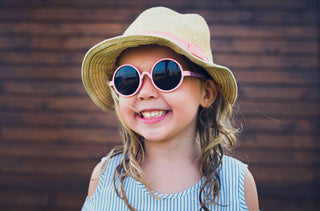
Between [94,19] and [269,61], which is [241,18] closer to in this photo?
[269,61]

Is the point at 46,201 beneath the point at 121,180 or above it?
beneath

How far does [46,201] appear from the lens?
3699mm

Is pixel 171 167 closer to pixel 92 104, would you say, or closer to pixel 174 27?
pixel 174 27

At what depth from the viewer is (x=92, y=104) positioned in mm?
3689

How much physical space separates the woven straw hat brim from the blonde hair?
0.07 metres

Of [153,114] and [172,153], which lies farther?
[172,153]

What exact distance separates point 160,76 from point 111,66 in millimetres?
424

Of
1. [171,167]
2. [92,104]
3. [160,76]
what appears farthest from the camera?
[92,104]

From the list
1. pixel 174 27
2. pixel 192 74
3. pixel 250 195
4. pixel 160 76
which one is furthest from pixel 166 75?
pixel 250 195

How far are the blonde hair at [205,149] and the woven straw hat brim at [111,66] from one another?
72mm

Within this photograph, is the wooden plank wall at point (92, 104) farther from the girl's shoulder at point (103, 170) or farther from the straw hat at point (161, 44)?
the straw hat at point (161, 44)

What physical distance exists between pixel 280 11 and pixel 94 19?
237cm

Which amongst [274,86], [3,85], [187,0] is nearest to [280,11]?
[274,86]

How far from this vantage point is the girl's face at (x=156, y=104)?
51.4 inches
